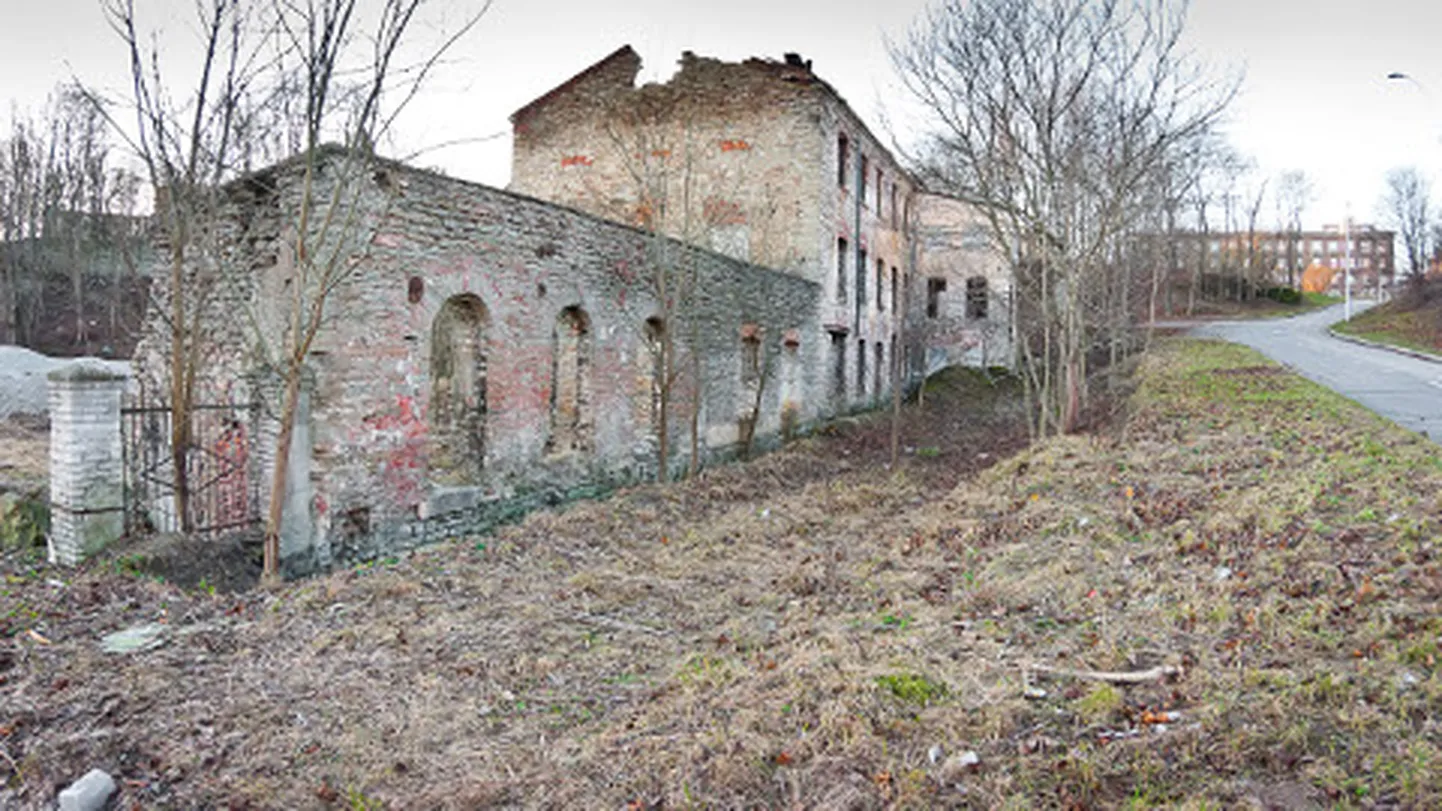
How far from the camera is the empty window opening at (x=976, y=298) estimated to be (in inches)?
1220

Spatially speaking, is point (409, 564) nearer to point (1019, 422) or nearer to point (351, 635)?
point (351, 635)

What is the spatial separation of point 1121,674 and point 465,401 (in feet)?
23.9

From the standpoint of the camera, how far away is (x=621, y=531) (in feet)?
30.2

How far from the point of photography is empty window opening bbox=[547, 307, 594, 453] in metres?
10.8

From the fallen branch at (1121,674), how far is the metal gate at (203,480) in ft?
23.2

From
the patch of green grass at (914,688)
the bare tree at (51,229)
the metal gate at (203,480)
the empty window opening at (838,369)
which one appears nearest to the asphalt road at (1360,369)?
the patch of green grass at (914,688)

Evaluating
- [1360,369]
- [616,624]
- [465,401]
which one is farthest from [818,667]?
[1360,369]

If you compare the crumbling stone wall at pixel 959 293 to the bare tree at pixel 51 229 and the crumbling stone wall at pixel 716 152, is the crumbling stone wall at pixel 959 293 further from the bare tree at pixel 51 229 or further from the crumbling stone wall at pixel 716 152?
the bare tree at pixel 51 229

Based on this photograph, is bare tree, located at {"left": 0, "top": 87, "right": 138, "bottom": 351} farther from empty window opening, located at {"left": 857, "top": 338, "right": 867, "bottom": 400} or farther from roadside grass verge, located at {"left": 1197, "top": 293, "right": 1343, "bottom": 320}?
roadside grass verge, located at {"left": 1197, "top": 293, "right": 1343, "bottom": 320}

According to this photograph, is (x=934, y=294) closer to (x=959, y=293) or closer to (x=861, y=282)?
(x=959, y=293)

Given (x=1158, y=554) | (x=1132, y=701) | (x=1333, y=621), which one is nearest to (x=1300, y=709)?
(x=1132, y=701)

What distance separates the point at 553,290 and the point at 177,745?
6.76m

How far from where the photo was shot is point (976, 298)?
102ft

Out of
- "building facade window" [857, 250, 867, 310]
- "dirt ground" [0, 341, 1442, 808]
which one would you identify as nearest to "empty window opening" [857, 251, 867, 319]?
"building facade window" [857, 250, 867, 310]
